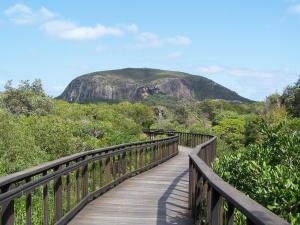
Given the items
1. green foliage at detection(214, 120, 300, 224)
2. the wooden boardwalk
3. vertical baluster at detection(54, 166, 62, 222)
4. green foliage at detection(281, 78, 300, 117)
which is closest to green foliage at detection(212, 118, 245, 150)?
green foliage at detection(281, 78, 300, 117)

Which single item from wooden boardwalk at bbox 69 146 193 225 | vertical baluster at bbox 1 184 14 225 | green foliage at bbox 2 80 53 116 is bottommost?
wooden boardwalk at bbox 69 146 193 225

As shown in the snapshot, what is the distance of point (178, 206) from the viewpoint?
33.6ft

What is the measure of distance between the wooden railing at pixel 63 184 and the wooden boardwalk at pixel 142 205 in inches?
8.9

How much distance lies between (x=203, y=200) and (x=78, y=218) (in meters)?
2.42

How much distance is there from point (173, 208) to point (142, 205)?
0.70 m

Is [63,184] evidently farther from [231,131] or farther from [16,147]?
[231,131]

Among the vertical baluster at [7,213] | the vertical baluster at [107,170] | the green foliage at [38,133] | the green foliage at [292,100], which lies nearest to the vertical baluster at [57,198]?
the vertical baluster at [7,213]

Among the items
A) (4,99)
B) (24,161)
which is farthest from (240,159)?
(4,99)

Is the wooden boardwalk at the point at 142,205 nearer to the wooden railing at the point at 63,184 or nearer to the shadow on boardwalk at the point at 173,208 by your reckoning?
the shadow on boardwalk at the point at 173,208

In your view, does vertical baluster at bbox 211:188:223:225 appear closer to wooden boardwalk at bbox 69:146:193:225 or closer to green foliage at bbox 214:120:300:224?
green foliage at bbox 214:120:300:224

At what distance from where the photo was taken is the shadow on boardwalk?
8.69m

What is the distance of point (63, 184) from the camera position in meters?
9.19

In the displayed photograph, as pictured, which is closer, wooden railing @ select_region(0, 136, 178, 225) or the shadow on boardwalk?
wooden railing @ select_region(0, 136, 178, 225)

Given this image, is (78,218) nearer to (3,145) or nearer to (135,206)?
(135,206)
